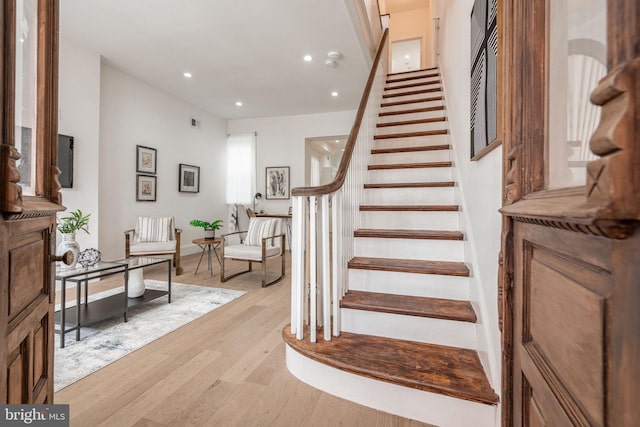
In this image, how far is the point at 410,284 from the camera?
1.99 m

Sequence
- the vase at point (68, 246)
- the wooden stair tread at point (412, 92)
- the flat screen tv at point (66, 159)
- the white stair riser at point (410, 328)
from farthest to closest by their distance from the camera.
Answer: the wooden stair tread at point (412, 92) → the flat screen tv at point (66, 159) → the vase at point (68, 246) → the white stair riser at point (410, 328)

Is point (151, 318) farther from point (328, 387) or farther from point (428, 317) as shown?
point (428, 317)

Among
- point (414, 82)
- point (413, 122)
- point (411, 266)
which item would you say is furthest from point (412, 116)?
point (411, 266)

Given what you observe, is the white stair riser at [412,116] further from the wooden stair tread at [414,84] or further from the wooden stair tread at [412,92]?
the wooden stair tread at [414,84]

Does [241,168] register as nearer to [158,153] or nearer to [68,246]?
[158,153]

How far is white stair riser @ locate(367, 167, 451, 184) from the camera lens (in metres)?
2.81

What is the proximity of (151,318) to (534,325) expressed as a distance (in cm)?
289

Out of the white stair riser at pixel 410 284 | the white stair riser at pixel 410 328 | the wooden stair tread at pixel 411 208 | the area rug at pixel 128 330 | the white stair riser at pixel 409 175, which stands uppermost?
the white stair riser at pixel 409 175

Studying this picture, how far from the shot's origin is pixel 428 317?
171cm

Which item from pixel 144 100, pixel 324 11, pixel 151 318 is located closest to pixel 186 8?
pixel 324 11

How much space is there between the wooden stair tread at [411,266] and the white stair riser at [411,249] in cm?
6

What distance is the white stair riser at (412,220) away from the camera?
241cm

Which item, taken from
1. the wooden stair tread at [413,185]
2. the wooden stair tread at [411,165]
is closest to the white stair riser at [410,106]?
the wooden stair tread at [411,165]

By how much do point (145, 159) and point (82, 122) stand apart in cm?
117
